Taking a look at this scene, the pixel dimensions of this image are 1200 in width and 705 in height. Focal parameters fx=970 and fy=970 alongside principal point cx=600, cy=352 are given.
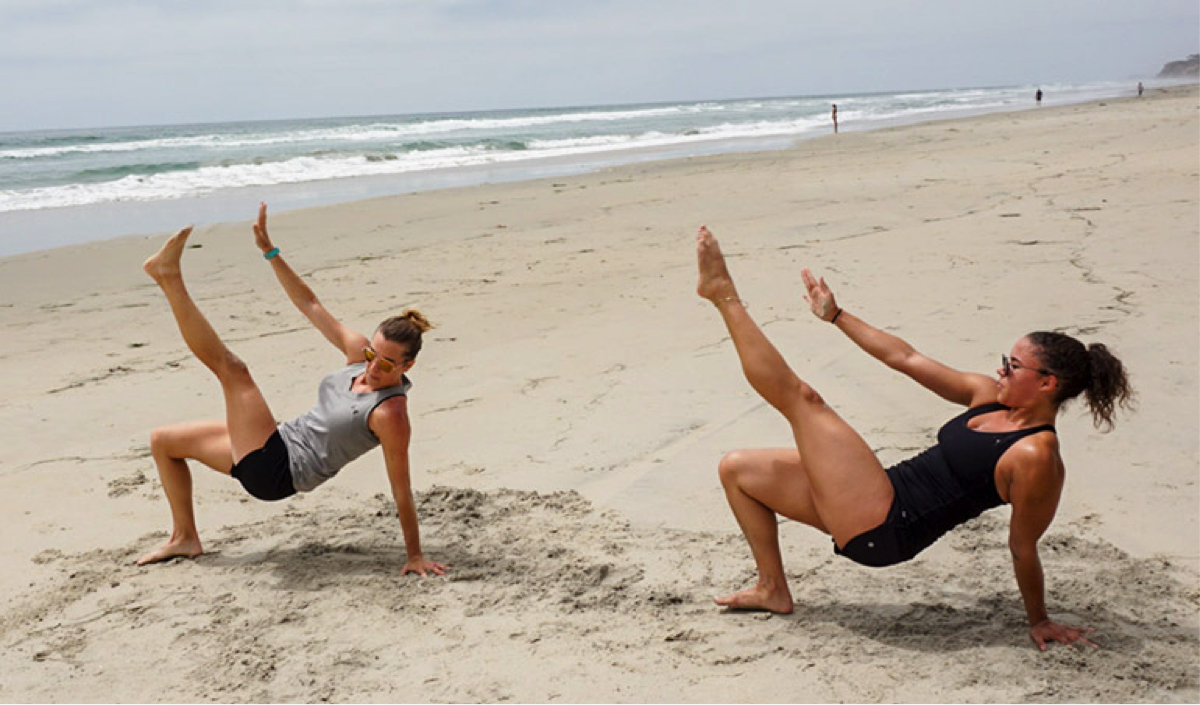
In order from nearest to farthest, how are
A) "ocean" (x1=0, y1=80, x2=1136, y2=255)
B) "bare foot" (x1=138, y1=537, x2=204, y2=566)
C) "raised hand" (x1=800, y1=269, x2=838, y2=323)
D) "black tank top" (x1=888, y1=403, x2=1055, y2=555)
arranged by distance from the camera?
"black tank top" (x1=888, y1=403, x2=1055, y2=555) < "raised hand" (x1=800, y1=269, x2=838, y2=323) < "bare foot" (x1=138, y1=537, x2=204, y2=566) < "ocean" (x1=0, y1=80, x2=1136, y2=255)

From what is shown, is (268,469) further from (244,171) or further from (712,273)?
(244,171)

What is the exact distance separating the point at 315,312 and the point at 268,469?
2.50 ft

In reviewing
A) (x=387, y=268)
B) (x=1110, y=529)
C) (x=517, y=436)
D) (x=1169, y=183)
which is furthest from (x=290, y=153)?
(x=1110, y=529)

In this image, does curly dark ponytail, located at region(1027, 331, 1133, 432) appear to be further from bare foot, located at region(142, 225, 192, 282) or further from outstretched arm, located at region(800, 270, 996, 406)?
bare foot, located at region(142, 225, 192, 282)

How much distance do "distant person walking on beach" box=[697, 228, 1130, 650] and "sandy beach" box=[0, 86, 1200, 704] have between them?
0.28 metres

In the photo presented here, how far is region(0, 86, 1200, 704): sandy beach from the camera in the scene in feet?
9.54

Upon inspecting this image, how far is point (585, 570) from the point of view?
140 inches

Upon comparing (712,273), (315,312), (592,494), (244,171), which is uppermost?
(244,171)

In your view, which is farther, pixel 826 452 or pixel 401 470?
pixel 401 470

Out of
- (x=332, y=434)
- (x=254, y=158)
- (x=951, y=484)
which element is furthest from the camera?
(x=254, y=158)

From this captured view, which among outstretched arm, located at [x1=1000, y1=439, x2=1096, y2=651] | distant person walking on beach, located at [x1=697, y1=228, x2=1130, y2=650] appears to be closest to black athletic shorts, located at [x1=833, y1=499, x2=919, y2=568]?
distant person walking on beach, located at [x1=697, y1=228, x2=1130, y2=650]

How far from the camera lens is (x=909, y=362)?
3.20m

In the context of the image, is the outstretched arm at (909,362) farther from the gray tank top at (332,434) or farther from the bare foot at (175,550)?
the bare foot at (175,550)

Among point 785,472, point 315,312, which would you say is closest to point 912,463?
point 785,472
